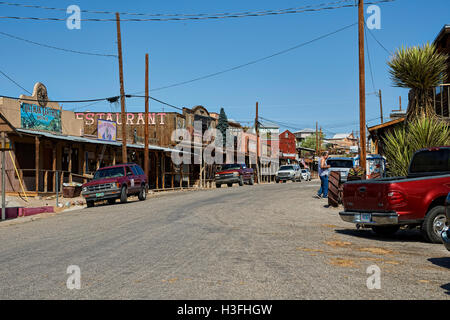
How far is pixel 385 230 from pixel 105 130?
28.2 metres

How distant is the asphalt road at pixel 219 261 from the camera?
18.6ft

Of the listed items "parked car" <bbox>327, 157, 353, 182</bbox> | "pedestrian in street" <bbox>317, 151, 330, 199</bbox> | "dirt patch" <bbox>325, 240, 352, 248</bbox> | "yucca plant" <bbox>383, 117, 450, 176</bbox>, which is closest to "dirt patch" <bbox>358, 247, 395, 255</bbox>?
"dirt patch" <bbox>325, 240, 352, 248</bbox>

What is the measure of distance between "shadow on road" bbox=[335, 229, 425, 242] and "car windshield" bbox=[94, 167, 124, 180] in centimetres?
1427

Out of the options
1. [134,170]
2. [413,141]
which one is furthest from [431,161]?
[134,170]

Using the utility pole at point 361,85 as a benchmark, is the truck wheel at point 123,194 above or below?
below

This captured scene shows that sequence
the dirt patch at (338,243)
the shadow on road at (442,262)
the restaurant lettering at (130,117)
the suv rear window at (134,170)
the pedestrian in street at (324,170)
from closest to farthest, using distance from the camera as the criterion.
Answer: the shadow on road at (442,262) → the dirt patch at (338,243) → the pedestrian in street at (324,170) → the suv rear window at (134,170) → the restaurant lettering at (130,117)

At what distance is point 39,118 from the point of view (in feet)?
96.0

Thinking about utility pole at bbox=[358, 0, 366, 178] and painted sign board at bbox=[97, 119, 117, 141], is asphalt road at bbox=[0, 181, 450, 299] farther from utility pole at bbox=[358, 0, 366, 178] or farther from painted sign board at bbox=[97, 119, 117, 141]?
painted sign board at bbox=[97, 119, 117, 141]

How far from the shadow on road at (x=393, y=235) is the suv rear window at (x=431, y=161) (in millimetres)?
1545

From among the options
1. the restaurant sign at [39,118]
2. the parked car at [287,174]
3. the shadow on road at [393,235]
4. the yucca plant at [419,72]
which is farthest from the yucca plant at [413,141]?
the parked car at [287,174]

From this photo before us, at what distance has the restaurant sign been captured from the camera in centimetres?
2780

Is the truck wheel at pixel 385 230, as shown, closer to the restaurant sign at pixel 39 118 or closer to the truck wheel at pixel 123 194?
the truck wheel at pixel 123 194

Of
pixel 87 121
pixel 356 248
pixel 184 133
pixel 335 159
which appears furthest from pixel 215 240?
pixel 87 121

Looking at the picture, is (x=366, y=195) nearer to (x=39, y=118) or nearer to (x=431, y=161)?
(x=431, y=161)
